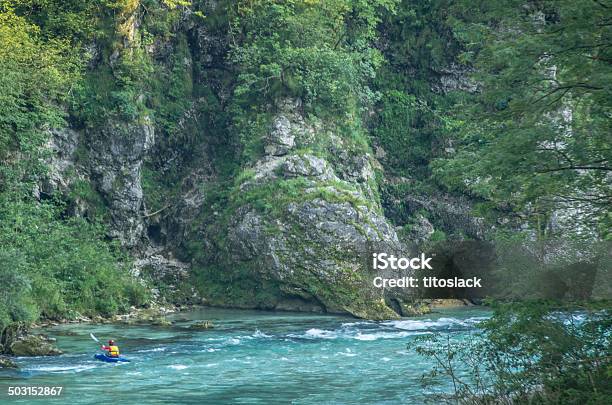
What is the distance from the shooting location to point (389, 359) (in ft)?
73.2

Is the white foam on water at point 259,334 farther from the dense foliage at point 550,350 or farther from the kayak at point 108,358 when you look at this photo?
the dense foliage at point 550,350

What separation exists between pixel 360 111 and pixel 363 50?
3.05 meters

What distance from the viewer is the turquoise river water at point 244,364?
57.5 feet

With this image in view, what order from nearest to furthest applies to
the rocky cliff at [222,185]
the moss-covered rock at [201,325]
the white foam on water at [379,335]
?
the white foam on water at [379,335] → the moss-covered rock at [201,325] → the rocky cliff at [222,185]

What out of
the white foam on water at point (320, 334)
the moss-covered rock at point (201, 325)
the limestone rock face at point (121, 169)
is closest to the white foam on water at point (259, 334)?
the white foam on water at point (320, 334)

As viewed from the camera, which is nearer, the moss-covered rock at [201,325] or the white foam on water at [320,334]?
the white foam on water at [320,334]

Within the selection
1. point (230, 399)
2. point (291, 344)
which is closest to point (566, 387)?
point (230, 399)

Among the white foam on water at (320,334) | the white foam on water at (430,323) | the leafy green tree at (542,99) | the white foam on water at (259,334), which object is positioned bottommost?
the white foam on water at (430,323)

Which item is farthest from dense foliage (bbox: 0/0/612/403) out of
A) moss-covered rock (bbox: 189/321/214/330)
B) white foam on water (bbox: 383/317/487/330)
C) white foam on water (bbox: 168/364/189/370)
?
white foam on water (bbox: 168/364/189/370)

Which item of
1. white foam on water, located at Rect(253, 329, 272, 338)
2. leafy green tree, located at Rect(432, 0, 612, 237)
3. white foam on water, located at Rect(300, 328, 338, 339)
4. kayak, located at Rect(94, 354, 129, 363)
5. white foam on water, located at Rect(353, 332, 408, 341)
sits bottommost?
white foam on water, located at Rect(353, 332, 408, 341)

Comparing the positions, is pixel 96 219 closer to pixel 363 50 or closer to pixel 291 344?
pixel 291 344

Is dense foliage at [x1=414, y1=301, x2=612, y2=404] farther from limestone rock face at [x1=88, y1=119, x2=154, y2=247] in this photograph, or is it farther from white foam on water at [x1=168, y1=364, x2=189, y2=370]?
limestone rock face at [x1=88, y1=119, x2=154, y2=247]

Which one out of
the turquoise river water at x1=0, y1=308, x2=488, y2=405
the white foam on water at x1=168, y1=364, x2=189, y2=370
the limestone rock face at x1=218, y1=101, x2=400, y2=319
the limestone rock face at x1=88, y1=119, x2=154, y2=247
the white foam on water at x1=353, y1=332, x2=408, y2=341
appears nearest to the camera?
the turquoise river water at x1=0, y1=308, x2=488, y2=405

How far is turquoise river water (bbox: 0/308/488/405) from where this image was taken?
17.5 m
